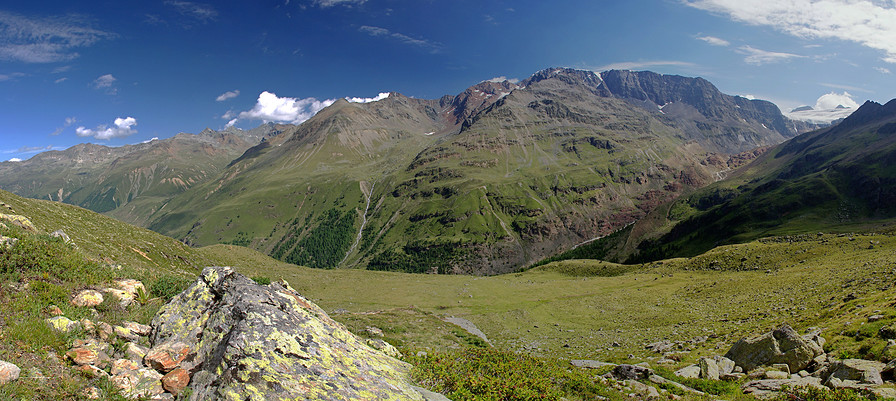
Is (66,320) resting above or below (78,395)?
above

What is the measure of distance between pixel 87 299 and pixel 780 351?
110 ft

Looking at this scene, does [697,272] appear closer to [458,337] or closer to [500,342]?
[500,342]

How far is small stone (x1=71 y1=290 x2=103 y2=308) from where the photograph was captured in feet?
40.7

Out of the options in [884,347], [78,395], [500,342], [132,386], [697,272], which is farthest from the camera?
[697,272]

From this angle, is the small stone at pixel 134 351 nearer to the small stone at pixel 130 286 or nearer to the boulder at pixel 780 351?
the small stone at pixel 130 286

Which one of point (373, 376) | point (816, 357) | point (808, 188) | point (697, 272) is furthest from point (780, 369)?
point (808, 188)

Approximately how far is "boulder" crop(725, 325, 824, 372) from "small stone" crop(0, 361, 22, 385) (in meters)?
31.1

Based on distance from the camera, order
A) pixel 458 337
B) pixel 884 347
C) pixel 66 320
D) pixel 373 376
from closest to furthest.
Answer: pixel 66 320 → pixel 373 376 → pixel 884 347 → pixel 458 337

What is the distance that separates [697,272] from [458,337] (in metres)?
61.3

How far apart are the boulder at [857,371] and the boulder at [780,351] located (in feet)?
9.77

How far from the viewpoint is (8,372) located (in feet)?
25.2

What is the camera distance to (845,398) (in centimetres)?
1380

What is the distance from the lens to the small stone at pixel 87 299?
488 inches

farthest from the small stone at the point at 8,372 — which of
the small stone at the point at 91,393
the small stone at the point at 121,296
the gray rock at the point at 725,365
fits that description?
the gray rock at the point at 725,365
